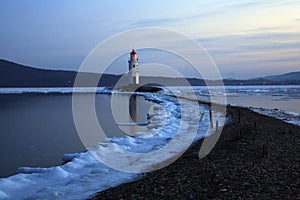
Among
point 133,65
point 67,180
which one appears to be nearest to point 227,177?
point 67,180

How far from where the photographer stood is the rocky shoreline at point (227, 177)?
21.4 feet

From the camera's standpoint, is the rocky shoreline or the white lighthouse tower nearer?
the rocky shoreline

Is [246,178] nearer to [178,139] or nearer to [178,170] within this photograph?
[178,170]

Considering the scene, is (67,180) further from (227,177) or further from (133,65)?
(133,65)

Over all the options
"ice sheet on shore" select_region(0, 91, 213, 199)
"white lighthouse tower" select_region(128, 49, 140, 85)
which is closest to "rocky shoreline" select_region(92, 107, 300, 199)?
"ice sheet on shore" select_region(0, 91, 213, 199)

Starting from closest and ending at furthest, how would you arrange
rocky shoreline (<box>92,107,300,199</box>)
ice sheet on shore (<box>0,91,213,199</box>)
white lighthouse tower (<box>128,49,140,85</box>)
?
rocky shoreline (<box>92,107,300,199</box>) → ice sheet on shore (<box>0,91,213,199</box>) → white lighthouse tower (<box>128,49,140,85</box>)

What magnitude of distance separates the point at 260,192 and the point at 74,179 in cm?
441

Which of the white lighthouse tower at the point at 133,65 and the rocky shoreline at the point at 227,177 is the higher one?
the white lighthouse tower at the point at 133,65

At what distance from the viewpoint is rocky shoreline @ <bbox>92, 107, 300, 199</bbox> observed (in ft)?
21.4

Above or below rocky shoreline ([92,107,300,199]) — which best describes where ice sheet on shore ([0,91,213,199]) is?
below

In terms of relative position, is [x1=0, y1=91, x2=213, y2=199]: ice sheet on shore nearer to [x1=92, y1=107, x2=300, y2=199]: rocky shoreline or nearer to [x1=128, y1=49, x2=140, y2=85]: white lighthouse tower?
[x1=92, y1=107, x2=300, y2=199]: rocky shoreline

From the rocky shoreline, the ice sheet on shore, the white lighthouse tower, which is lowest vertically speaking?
the ice sheet on shore

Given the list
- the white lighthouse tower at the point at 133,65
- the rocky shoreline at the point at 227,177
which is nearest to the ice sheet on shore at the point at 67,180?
the rocky shoreline at the point at 227,177

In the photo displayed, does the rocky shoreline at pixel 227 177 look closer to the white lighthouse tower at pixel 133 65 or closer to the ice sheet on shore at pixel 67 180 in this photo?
the ice sheet on shore at pixel 67 180
